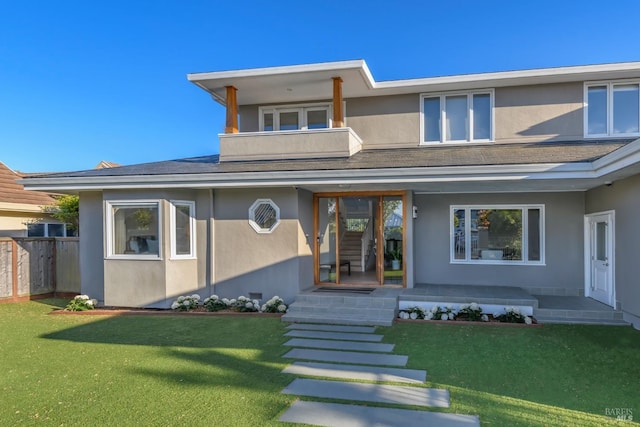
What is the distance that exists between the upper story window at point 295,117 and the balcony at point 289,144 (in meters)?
1.42

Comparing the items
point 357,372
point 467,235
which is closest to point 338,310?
point 357,372

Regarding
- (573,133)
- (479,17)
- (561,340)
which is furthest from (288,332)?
(479,17)

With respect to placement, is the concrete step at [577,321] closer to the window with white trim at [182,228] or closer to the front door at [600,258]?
the front door at [600,258]

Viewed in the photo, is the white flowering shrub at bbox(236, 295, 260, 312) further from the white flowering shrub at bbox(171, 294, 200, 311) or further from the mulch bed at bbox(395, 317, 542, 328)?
the mulch bed at bbox(395, 317, 542, 328)

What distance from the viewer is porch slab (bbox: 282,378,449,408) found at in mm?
4512

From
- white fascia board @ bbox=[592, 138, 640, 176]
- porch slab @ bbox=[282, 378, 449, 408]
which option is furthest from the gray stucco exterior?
porch slab @ bbox=[282, 378, 449, 408]

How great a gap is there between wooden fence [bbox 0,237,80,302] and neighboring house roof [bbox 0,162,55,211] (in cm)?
402

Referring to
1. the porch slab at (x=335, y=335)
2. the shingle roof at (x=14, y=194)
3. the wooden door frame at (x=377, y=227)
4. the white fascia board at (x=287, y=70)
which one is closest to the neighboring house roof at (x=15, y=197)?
the shingle roof at (x=14, y=194)

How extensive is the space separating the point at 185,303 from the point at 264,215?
2.74 m

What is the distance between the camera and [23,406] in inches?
176

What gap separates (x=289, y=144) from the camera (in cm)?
1059

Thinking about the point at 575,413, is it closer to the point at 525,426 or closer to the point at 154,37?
the point at 525,426

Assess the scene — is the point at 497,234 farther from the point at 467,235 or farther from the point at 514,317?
the point at 514,317

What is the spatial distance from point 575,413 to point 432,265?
21.8ft
